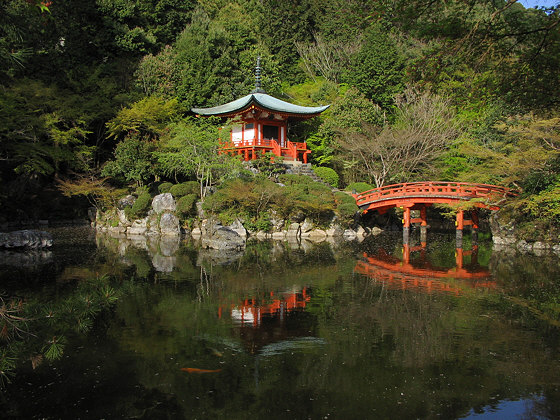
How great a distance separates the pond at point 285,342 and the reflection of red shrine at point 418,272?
88mm

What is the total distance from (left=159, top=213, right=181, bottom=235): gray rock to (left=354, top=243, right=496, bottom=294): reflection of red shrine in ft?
29.1

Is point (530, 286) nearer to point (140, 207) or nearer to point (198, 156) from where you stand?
point (198, 156)

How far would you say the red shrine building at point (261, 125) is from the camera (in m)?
24.7

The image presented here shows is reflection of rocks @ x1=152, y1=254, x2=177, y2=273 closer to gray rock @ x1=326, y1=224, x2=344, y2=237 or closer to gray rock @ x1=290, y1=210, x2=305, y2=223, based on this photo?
gray rock @ x1=290, y1=210, x2=305, y2=223

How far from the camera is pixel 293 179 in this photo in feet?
71.4

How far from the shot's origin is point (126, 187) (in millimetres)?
23594

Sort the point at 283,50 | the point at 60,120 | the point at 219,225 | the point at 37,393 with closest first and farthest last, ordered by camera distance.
Answer: 1. the point at 37,393
2. the point at 219,225
3. the point at 60,120
4. the point at 283,50

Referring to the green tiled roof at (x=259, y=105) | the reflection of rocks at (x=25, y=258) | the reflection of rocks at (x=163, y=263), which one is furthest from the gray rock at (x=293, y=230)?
the reflection of rocks at (x=25, y=258)

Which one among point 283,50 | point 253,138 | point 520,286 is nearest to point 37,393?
point 520,286

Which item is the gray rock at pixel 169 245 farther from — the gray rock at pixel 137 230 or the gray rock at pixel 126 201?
the gray rock at pixel 126 201

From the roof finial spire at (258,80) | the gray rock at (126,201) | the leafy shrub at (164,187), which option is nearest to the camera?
the leafy shrub at (164,187)

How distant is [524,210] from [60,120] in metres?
20.9

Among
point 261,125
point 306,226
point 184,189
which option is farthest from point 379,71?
point 184,189

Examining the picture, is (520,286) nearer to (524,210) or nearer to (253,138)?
(524,210)
